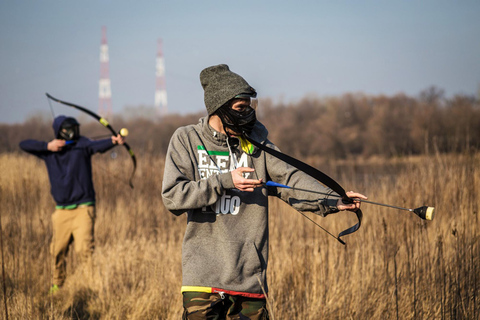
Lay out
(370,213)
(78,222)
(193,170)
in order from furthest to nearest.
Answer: (370,213) → (78,222) → (193,170)

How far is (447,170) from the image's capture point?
700cm

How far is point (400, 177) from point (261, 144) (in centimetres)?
566

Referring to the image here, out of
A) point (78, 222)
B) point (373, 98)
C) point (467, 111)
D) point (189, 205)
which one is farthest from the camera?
point (373, 98)

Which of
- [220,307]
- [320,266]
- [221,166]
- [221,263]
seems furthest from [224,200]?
[320,266]

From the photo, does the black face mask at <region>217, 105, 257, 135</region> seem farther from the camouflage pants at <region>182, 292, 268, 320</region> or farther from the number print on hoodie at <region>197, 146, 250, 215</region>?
the camouflage pants at <region>182, 292, 268, 320</region>

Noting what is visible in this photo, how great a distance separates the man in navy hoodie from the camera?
602 cm

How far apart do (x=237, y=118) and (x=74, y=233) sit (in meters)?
3.92

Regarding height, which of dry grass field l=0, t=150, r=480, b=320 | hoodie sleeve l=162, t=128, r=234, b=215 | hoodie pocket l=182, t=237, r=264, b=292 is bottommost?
dry grass field l=0, t=150, r=480, b=320

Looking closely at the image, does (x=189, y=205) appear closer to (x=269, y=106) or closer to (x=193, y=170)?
(x=193, y=170)

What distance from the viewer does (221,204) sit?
2854 millimetres

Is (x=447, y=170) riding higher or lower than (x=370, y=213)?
higher

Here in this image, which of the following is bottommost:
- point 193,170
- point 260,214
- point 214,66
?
point 260,214

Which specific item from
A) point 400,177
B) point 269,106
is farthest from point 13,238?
point 269,106

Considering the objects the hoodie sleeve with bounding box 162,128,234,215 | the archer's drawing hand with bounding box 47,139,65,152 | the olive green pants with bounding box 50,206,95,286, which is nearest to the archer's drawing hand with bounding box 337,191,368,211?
the hoodie sleeve with bounding box 162,128,234,215
